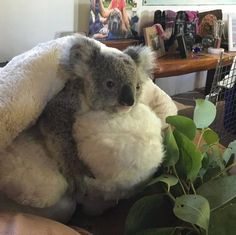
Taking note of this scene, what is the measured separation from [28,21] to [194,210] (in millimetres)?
1711

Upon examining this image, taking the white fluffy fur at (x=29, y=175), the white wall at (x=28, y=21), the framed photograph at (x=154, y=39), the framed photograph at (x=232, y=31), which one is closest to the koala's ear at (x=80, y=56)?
the white fluffy fur at (x=29, y=175)

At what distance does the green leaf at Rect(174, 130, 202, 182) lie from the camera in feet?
2.20

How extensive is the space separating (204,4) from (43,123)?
2.63 m

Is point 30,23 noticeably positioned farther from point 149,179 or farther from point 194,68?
point 149,179

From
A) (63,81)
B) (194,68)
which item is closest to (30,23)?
(194,68)

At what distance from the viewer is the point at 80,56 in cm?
62

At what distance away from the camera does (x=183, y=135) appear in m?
0.70

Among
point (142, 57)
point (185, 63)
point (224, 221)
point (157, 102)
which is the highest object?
point (142, 57)

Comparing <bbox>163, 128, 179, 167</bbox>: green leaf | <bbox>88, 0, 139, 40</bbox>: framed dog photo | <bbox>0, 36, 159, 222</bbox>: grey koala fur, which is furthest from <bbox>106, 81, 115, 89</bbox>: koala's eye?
<bbox>88, 0, 139, 40</bbox>: framed dog photo

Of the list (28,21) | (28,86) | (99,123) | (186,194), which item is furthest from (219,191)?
(28,21)

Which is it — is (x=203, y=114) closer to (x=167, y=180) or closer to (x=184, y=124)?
(x=184, y=124)

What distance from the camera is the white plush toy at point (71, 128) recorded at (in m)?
0.60

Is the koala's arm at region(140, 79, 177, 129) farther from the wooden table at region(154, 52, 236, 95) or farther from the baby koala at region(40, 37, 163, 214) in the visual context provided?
the wooden table at region(154, 52, 236, 95)

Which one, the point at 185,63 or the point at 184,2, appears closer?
the point at 185,63
